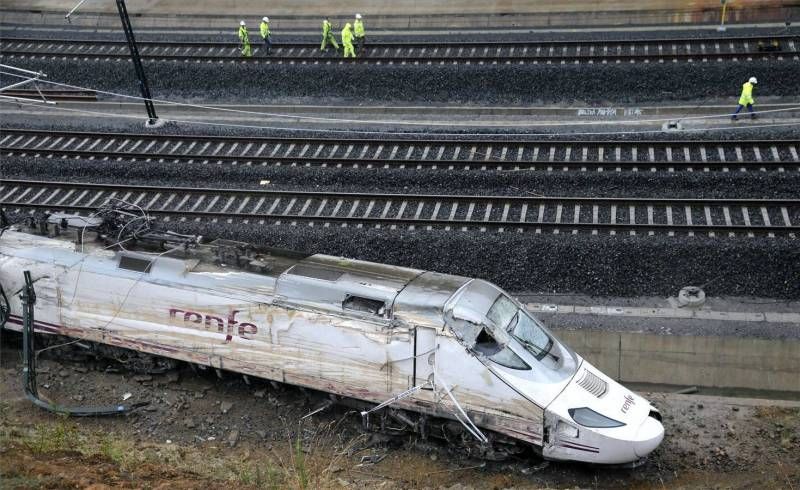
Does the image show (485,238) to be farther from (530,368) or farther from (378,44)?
(378,44)

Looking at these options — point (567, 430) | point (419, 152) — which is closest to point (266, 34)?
point (419, 152)

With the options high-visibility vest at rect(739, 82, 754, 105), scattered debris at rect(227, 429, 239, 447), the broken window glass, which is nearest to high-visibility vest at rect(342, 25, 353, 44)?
high-visibility vest at rect(739, 82, 754, 105)

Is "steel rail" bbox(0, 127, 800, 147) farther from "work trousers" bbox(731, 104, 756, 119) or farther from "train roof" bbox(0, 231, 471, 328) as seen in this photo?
"train roof" bbox(0, 231, 471, 328)

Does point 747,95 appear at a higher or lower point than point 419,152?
higher

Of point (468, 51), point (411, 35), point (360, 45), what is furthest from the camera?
point (411, 35)

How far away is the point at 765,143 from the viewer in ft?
77.6

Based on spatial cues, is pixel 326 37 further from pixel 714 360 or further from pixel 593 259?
pixel 714 360

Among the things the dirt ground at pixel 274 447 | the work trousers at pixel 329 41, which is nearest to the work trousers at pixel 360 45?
the work trousers at pixel 329 41

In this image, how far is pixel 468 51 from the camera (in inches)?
1168

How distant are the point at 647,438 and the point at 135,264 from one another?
9.28 m

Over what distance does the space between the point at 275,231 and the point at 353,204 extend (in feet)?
6.85

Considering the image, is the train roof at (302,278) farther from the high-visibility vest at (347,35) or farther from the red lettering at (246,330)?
the high-visibility vest at (347,35)

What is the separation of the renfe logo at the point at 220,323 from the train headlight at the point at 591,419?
5498 mm

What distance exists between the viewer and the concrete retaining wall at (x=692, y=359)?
1781 centimetres
